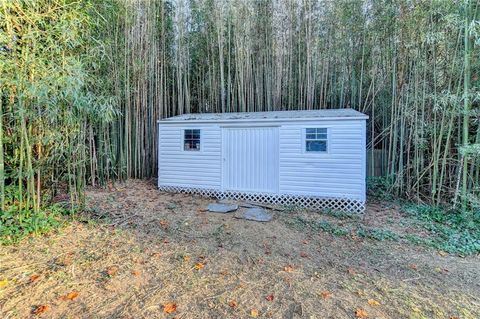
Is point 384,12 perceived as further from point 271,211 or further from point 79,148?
point 79,148

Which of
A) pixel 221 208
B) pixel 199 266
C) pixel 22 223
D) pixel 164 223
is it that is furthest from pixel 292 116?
pixel 22 223

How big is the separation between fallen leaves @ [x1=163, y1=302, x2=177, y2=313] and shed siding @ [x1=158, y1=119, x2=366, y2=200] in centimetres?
325

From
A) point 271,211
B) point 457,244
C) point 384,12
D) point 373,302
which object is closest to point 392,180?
point 457,244

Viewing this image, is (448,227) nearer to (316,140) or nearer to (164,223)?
(316,140)

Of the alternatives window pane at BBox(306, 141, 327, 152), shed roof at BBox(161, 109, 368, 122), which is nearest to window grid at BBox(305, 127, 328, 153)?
window pane at BBox(306, 141, 327, 152)

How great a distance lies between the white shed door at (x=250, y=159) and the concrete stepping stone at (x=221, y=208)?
610 mm

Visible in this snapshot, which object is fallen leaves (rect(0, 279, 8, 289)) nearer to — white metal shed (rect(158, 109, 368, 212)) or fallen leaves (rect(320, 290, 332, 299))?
fallen leaves (rect(320, 290, 332, 299))

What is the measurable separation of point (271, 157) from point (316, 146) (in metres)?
0.82

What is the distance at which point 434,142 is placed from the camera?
458cm

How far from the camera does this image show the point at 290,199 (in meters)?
4.84

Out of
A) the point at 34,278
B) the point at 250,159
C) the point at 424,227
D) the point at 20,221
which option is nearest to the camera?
the point at 34,278

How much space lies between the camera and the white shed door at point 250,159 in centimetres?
490

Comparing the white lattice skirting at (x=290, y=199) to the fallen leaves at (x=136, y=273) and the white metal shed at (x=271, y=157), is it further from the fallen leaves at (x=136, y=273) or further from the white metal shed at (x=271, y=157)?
the fallen leaves at (x=136, y=273)

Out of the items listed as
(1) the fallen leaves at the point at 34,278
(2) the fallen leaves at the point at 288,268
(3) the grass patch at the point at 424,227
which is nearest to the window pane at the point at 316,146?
(3) the grass patch at the point at 424,227
